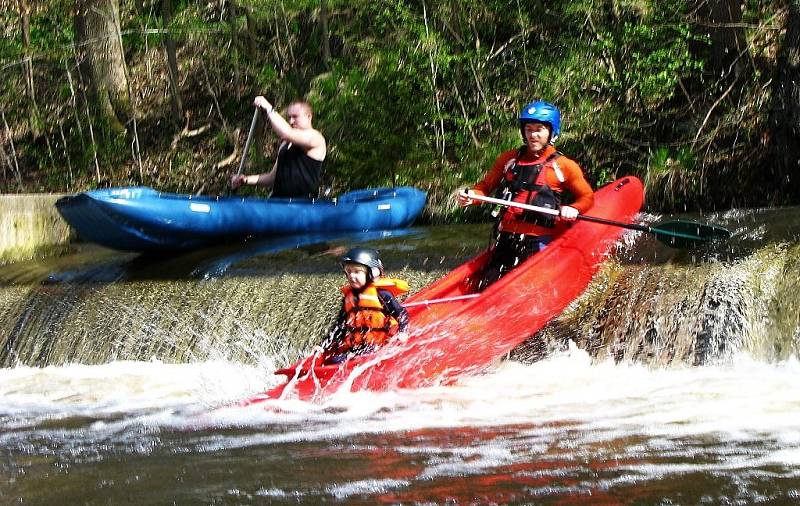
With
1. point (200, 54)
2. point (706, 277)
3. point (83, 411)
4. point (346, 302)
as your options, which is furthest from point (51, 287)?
point (200, 54)

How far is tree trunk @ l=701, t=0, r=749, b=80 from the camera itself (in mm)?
11492

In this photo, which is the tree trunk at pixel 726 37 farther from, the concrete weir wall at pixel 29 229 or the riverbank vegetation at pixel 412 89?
the concrete weir wall at pixel 29 229

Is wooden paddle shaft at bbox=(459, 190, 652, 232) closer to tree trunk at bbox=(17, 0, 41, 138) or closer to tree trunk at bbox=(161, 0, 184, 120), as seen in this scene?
tree trunk at bbox=(161, 0, 184, 120)

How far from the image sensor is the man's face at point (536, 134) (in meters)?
6.97

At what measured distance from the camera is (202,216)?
363 inches

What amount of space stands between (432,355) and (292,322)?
152 centimetres

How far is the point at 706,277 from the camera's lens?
688 cm

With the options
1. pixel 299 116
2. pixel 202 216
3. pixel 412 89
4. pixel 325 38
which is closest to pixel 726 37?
pixel 412 89

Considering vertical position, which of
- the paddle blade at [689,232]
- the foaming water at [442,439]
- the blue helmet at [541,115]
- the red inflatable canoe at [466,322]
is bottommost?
the foaming water at [442,439]

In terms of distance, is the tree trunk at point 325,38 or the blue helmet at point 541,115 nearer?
the blue helmet at point 541,115

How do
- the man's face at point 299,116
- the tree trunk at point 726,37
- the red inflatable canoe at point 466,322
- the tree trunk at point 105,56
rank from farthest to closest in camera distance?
1. the tree trunk at point 105,56
2. the tree trunk at point 726,37
3. the man's face at point 299,116
4. the red inflatable canoe at point 466,322

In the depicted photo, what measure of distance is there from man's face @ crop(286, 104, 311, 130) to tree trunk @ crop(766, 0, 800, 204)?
13.7ft

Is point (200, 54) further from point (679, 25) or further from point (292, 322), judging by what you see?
point (292, 322)

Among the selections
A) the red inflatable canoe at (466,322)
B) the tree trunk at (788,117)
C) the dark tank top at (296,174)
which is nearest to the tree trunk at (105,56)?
the dark tank top at (296,174)
